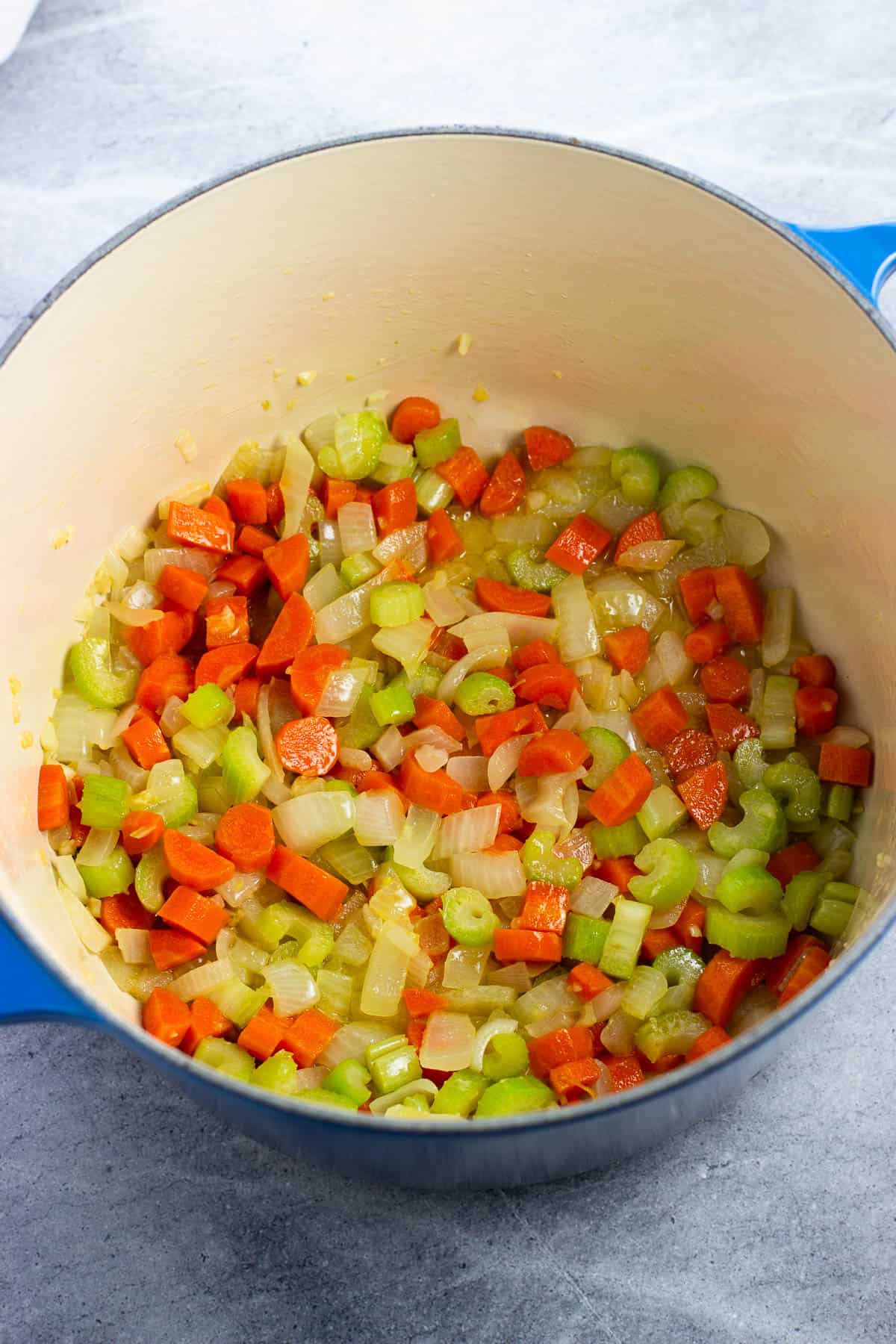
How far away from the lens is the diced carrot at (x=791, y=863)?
2105 millimetres

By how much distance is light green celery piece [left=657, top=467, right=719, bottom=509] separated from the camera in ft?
7.73

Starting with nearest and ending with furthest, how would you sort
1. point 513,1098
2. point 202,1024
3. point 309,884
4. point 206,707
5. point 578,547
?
1. point 513,1098
2. point 202,1024
3. point 309,884
4. point 206,707
5. point 578,547

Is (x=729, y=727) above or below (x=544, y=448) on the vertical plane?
below

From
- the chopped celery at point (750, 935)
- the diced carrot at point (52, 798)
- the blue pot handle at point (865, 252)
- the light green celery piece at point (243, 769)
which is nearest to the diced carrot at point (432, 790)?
the light green celery piece at point (243, 769)

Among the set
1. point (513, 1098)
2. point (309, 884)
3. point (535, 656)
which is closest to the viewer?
point (513, 1098)

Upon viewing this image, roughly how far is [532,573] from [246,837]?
703mm

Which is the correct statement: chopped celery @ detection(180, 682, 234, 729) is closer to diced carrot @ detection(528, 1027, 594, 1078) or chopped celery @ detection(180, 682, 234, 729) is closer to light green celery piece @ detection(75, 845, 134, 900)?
light green celery piece @ detection(75, 845, 134, 900)

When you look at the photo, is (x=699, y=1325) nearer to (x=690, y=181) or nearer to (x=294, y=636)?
(x=294, y=636)

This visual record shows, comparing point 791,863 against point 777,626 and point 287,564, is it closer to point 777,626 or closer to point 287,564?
point 777,626

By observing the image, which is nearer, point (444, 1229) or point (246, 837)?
point (444, 1229)

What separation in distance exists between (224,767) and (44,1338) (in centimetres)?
86

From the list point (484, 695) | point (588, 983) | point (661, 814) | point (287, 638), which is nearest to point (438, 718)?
point (484, 695)

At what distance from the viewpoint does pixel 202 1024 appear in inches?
76.4

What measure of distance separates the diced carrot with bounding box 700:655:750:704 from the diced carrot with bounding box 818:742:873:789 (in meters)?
0.19
